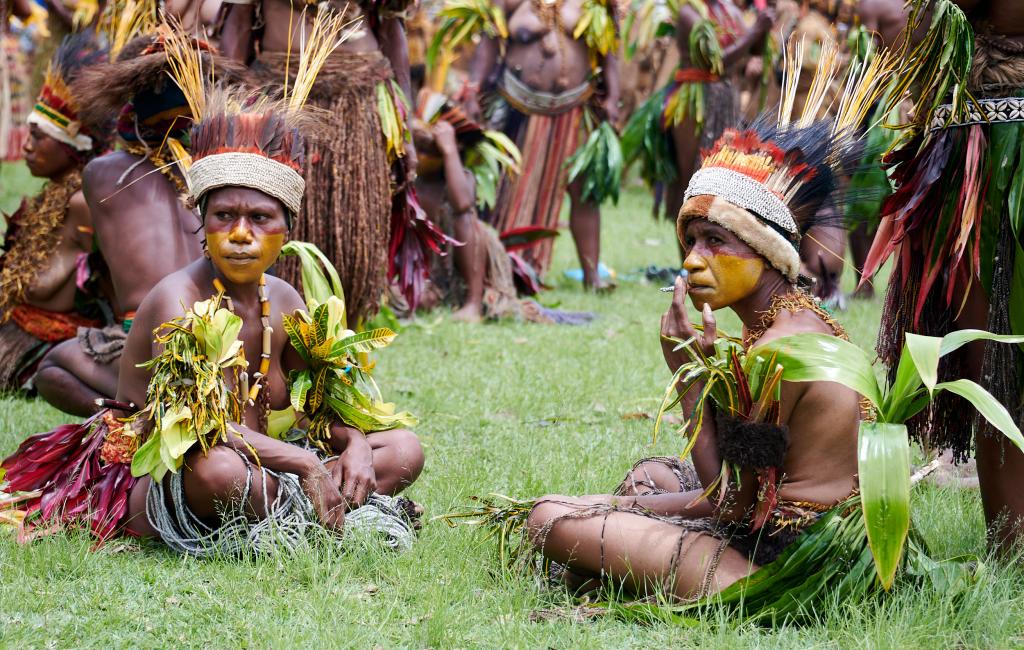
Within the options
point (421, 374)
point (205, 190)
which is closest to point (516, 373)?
point (421, 374)

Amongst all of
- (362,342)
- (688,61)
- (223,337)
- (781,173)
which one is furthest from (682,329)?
(688,61)

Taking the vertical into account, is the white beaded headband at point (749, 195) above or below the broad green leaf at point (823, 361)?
above

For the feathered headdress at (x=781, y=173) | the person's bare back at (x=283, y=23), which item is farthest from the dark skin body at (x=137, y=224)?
the feathered headdress at (x=781, y=173)

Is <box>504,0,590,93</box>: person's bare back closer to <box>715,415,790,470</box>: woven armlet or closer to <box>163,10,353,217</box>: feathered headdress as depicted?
<box>163,10,353,217</box>: feathered headdress

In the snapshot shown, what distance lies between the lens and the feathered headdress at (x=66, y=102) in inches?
204

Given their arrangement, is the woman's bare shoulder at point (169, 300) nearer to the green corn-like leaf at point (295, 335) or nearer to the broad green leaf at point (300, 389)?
the green corn-like leaf at point (295, 335)

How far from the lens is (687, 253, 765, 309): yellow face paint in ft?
9.78

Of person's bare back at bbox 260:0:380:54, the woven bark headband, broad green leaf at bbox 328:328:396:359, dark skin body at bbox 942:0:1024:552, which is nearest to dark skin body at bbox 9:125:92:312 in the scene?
person's bare back at bbox 260:0:380:54

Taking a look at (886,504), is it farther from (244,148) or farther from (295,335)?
(244,148)

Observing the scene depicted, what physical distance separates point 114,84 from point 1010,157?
2978 mm

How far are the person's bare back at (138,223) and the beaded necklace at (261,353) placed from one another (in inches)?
37.2

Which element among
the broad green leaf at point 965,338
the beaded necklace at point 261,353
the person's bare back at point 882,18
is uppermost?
the person's bare back at point 882,18

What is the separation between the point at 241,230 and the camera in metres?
3.38

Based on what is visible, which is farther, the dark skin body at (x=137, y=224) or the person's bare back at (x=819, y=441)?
the dark skin body at (x=137, y=224)
